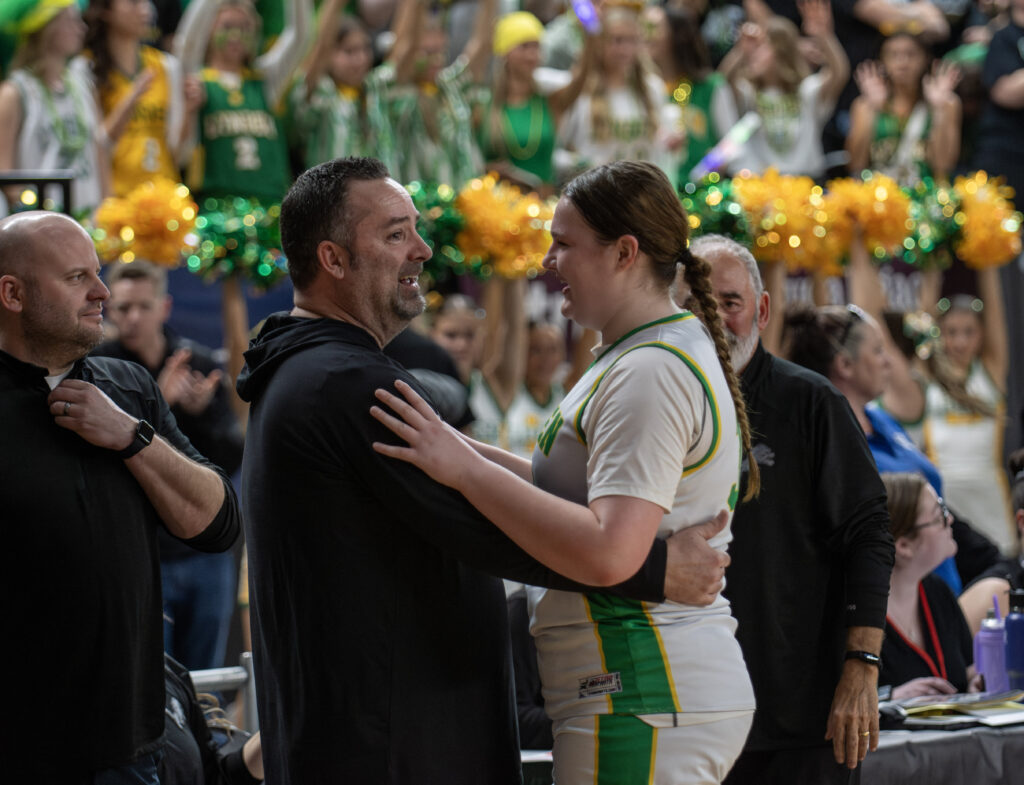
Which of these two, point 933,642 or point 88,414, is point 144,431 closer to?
point 88,414

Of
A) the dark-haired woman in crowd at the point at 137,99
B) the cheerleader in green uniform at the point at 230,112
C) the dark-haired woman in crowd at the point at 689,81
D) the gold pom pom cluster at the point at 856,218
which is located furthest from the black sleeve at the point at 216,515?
the dark-haired woman in crowd at the point at 689,81

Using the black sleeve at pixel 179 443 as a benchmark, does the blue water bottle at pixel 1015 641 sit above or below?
below

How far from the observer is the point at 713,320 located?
8.27 feet

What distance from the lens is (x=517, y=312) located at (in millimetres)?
7219

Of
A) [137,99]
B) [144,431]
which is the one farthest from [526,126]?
[144,431]

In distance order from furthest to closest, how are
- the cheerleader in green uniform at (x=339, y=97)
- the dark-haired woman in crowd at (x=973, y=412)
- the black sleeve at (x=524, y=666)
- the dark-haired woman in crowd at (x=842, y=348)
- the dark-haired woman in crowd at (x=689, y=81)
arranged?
the dark-haired woman in crowd at (x=689, y=81) → the dark-haired woman in crowd at (x=973, y=412) → the cheerleader in green uniform at (x=339, y=97) → the dark-haired woman in crowd at (x=842, y=348) → the black sleeve at (x=524, y=666)

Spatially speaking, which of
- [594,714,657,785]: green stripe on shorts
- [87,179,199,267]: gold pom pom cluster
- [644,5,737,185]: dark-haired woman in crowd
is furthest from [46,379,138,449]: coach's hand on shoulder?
[644,5,737,185]: dark-haired woman in crowd

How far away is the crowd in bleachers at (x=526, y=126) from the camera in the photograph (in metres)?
6.47

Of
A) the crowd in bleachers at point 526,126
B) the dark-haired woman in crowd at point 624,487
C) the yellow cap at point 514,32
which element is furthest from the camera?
the yellow cap at point 514,32

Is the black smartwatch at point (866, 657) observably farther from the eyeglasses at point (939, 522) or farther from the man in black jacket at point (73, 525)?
the man in black jacket at point (73, 525)

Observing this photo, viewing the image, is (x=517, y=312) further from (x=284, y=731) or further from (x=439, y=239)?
(x=284, y=731)

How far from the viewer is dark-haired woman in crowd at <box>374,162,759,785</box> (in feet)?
6.78

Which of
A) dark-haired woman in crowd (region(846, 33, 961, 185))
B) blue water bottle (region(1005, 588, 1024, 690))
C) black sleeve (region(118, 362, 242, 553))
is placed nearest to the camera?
black sleeve (region(118, 362, 242, 553))

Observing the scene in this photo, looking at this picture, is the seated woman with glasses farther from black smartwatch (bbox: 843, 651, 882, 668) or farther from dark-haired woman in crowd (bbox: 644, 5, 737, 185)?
dark-haired woman in crowd (bbox: 644, 5, 737, 185)
